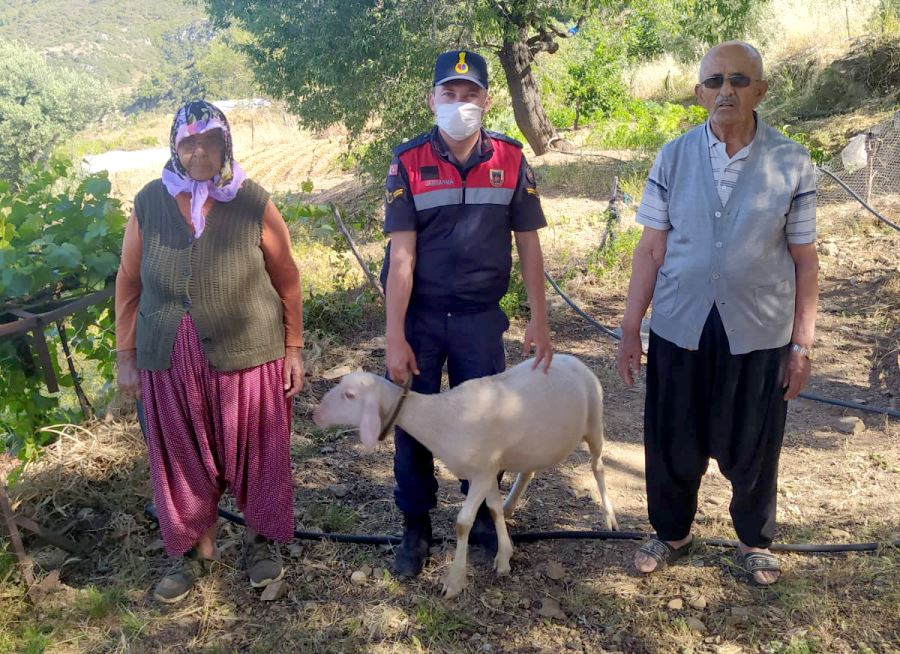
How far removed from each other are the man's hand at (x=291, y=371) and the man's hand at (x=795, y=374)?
204 cm

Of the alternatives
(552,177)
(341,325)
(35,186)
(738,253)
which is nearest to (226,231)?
(35,186)

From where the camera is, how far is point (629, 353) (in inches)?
127

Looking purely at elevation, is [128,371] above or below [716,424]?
above

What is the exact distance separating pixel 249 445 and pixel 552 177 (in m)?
9.93

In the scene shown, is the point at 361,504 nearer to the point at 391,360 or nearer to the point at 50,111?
the point at 391,360

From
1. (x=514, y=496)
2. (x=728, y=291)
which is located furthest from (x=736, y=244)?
(x=514, y=496)

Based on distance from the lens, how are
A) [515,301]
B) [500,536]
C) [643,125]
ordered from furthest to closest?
1. [643,125]
2. [515,301]
3. [500,536]

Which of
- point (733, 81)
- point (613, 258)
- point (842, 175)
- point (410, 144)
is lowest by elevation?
point (613, 258)

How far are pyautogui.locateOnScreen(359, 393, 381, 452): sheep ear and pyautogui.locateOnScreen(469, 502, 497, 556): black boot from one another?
85cm

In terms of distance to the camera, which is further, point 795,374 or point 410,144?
point 410,144

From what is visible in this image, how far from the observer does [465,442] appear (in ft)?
10.4

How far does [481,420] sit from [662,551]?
3.69ft

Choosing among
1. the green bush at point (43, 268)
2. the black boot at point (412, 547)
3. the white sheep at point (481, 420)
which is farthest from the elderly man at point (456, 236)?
the green bush at point (43, 268)

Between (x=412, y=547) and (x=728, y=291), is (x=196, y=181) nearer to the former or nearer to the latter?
(x=412, y=547)
